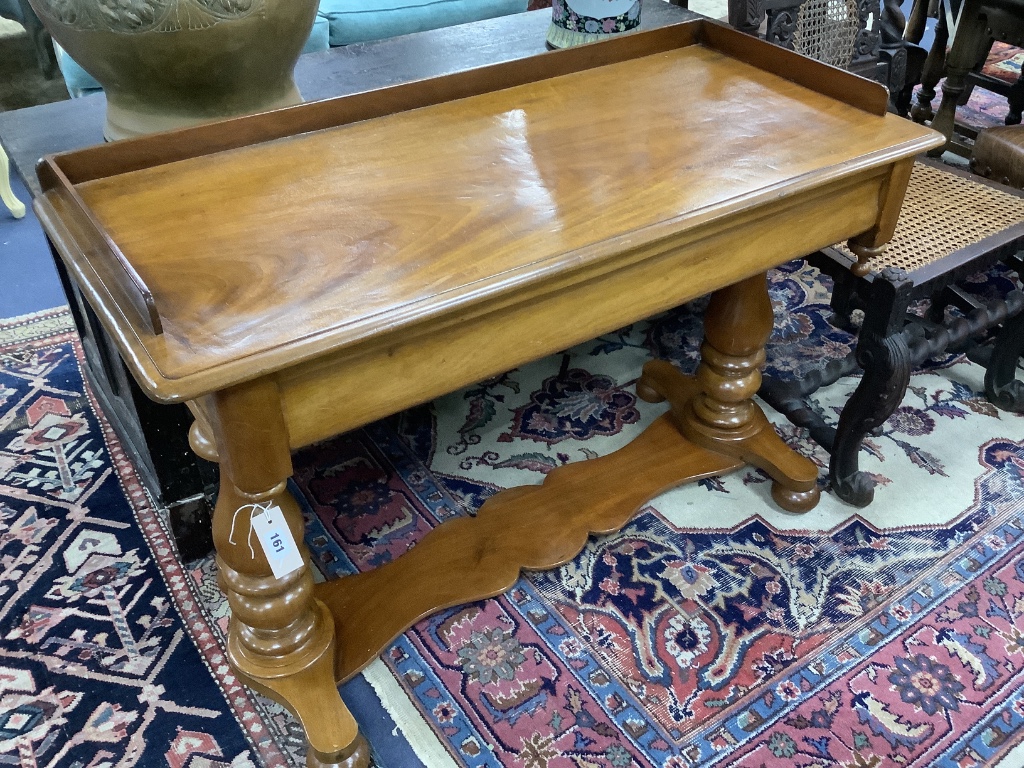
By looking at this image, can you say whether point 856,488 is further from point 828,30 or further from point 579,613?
point 828,30

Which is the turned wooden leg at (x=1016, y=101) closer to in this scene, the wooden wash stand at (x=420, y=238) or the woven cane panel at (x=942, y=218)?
the woven cane panel at (x=942, y=218)

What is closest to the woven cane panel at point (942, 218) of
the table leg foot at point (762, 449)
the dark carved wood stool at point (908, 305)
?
the dark carved wood stool at point (908, 305)

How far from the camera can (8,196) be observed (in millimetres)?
2305

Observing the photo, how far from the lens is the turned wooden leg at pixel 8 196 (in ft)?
7.38

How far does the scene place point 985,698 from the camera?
116cm

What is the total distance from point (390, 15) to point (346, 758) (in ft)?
6.57

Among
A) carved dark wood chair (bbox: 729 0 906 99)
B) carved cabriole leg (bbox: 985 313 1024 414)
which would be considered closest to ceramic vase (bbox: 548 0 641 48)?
carved dark wood chair (bbox: 729 0 906 99)

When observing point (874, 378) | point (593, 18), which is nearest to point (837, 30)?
point (593, 18)

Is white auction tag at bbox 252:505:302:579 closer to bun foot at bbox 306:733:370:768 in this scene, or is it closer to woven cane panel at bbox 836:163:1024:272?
bun foot at bbox 306:733:370:768

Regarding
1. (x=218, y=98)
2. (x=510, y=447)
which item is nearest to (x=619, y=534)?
(x=510, y=447)

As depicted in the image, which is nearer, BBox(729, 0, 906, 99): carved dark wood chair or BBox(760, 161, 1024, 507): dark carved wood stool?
BBox(760, 161, 1024, 507): dark carved wood stool

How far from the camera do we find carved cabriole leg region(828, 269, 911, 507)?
4.14ft

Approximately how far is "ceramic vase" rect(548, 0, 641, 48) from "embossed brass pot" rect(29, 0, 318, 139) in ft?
1.41

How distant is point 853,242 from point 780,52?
293 millimetres
